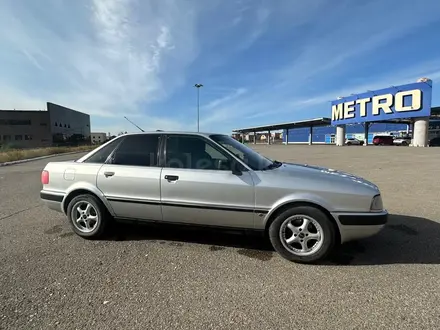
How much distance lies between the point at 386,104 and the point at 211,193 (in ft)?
136

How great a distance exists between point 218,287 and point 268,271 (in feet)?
2.14

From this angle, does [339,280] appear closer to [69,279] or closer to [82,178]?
[69,279]

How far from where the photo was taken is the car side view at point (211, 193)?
3264 mm

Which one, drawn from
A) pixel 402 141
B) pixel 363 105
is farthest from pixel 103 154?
pixel 402 141

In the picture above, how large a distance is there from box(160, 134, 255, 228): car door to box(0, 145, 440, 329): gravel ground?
19.0 inches

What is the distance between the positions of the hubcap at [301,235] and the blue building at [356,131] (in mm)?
63387

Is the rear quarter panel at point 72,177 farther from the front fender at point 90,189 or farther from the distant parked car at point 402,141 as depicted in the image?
the distant parked car at point 402,141

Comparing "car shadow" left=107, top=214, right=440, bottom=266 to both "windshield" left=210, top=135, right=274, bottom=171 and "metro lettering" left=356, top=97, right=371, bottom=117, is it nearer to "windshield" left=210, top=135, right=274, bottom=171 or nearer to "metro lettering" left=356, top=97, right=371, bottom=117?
"windshield" left=210, top=135, right=274, bottom=171

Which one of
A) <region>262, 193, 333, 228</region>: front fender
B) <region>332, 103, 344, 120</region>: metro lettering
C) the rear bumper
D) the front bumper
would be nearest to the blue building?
<region>332, 103, 344, 120</region>: metro lettering

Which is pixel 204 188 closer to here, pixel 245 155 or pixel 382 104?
pixel 245 155

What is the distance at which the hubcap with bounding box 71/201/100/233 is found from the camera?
408 centimetres

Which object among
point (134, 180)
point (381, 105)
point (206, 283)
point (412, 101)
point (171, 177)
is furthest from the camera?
point (381, 105)

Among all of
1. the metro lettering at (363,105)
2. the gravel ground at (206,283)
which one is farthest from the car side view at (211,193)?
the metro lettering at (363,105)

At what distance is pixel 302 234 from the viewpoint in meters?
3.32
